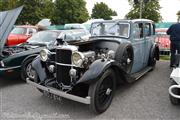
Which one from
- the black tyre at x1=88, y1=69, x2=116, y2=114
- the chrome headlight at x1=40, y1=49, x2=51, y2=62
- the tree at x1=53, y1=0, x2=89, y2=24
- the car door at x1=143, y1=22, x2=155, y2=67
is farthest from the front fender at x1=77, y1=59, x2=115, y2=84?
the tree at x1=53, y1=0, x2=89, y2=24

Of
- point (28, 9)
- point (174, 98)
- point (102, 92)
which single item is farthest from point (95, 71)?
point (28, 9)

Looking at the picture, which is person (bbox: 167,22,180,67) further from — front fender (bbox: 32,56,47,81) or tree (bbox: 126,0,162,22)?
tree (bbox: 126,0,162,22)

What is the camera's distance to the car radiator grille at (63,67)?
13.7ft

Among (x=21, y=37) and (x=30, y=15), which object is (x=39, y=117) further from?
(x=30, y=15)

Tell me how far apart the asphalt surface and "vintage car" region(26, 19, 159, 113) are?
340 mm

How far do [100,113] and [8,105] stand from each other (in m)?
1.93

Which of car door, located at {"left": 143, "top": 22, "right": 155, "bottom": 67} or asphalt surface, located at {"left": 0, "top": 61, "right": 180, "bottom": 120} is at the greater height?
car door, located at {"left": 143, "top": 22, "right": 155, "bottom": 67}

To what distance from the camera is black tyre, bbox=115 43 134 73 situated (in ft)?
15.5

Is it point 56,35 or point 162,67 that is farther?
point 162,67

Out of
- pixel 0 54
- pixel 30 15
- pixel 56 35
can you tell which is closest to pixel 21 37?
pixel 56 35

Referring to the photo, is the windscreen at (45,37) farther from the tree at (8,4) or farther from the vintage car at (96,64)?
the tree at (8,4)

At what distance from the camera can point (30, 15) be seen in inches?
1105

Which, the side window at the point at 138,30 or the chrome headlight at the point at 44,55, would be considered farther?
the side window at the point at 138,30

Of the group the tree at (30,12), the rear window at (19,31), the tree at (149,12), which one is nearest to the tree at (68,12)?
the tree at (30,12)
